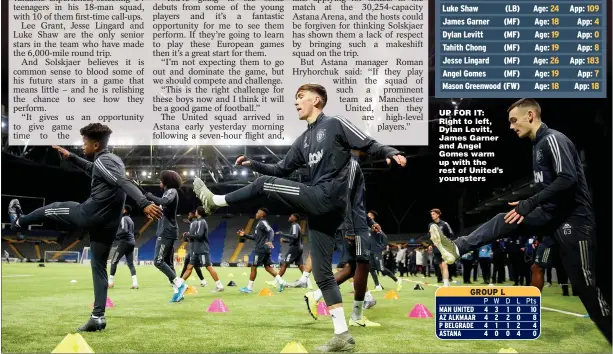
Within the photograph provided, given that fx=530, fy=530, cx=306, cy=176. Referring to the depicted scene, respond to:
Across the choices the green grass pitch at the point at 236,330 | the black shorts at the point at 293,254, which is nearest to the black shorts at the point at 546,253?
the green grass pitch at the point at 236,330

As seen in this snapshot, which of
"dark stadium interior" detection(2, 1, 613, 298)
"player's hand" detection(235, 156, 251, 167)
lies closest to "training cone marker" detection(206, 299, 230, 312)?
"dark stadium interior" detection(2, 1, 613, 298)

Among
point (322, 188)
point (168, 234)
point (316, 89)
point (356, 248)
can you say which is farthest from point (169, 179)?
point (322, 188)

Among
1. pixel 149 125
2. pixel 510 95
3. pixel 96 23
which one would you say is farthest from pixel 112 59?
pixel 510 95

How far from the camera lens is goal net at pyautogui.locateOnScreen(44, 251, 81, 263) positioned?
35.6 m

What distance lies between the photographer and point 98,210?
5.30m

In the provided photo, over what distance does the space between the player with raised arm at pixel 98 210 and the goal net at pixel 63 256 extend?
33.0 m

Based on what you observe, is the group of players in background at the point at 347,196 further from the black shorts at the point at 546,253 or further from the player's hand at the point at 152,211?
the black shorts at the point at 546,253

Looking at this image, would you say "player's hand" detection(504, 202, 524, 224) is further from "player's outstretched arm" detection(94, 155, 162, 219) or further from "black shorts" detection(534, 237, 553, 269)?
"player's outstretched arm" detection(94, 155, 162, 219)

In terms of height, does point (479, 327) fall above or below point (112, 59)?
below

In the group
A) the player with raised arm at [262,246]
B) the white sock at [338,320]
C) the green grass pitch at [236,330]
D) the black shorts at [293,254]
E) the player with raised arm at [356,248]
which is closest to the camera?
the white sock at [338,320]

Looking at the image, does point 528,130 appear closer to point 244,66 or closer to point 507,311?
point 507,311

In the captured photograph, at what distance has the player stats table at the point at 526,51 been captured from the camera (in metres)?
6.31

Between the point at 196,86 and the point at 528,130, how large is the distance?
3.86 meters

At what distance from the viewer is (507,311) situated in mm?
5266
